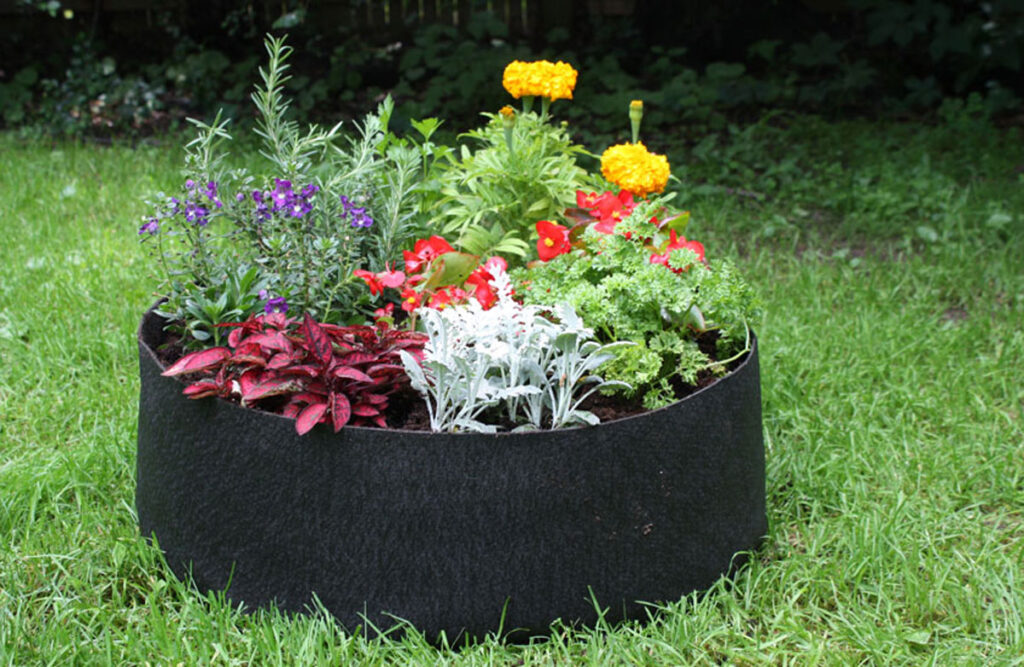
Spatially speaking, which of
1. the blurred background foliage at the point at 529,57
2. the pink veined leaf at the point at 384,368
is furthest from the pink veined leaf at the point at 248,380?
the blurred background foliage at the point at 529,57

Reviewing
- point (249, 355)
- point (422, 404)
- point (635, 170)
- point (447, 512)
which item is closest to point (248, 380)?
point (249, 355)

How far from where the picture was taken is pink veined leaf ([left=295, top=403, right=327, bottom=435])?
5.40ft

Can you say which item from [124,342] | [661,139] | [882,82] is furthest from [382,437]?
[882,82]

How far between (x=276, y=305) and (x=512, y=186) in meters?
0.74

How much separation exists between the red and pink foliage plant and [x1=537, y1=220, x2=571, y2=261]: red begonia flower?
44 centimetres

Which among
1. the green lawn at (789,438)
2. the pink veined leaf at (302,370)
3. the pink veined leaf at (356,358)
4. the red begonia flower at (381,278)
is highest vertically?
the red begonia flower at (381,278)

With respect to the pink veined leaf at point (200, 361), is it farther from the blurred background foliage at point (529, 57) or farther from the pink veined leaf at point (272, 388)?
the blurred background foliage at point (529, 57)

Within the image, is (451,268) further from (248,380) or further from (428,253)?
(248,380)

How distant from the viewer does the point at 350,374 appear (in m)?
1.73

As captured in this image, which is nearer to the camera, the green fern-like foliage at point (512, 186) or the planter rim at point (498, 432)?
the planter rim at point (498, 432)

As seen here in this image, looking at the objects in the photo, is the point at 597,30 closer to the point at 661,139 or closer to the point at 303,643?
the point at 661,139

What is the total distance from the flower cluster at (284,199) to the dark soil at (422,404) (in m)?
0.36

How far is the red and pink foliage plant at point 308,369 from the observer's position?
1729 mm

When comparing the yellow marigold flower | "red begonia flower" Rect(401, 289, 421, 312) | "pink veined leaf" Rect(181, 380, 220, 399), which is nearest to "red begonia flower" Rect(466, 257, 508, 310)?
"red begonia flower" Rect(401, 289, 421, 312)
